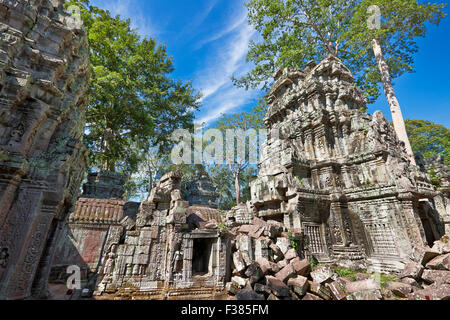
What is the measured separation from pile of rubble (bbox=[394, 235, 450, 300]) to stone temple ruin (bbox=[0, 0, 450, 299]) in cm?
4

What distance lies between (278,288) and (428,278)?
4.31 m

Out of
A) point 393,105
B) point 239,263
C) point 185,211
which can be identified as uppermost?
point 393,105

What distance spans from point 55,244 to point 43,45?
5086 millimetres

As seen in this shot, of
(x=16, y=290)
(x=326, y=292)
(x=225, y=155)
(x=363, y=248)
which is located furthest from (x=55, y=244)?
(x=225, y=155)

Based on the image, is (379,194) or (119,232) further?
(379,194)

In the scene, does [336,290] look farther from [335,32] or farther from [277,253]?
[335,32]

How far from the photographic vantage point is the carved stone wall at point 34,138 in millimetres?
4047

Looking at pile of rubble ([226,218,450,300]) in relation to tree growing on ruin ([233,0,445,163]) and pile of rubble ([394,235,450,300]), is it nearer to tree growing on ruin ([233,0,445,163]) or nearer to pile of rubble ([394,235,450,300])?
pile of rubble ([394,235,450,300])

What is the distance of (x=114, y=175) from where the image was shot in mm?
13703

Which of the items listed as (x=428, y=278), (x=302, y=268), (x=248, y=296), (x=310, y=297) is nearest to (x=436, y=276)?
(x=428, y=278)

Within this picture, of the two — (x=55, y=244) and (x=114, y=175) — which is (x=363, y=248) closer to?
(x=55, y=244)

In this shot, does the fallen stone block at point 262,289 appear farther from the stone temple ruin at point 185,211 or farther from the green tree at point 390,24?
the green tree at point 390,24

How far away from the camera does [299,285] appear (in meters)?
5.04

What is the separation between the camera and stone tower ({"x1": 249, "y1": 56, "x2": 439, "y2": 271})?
25.6 ft
